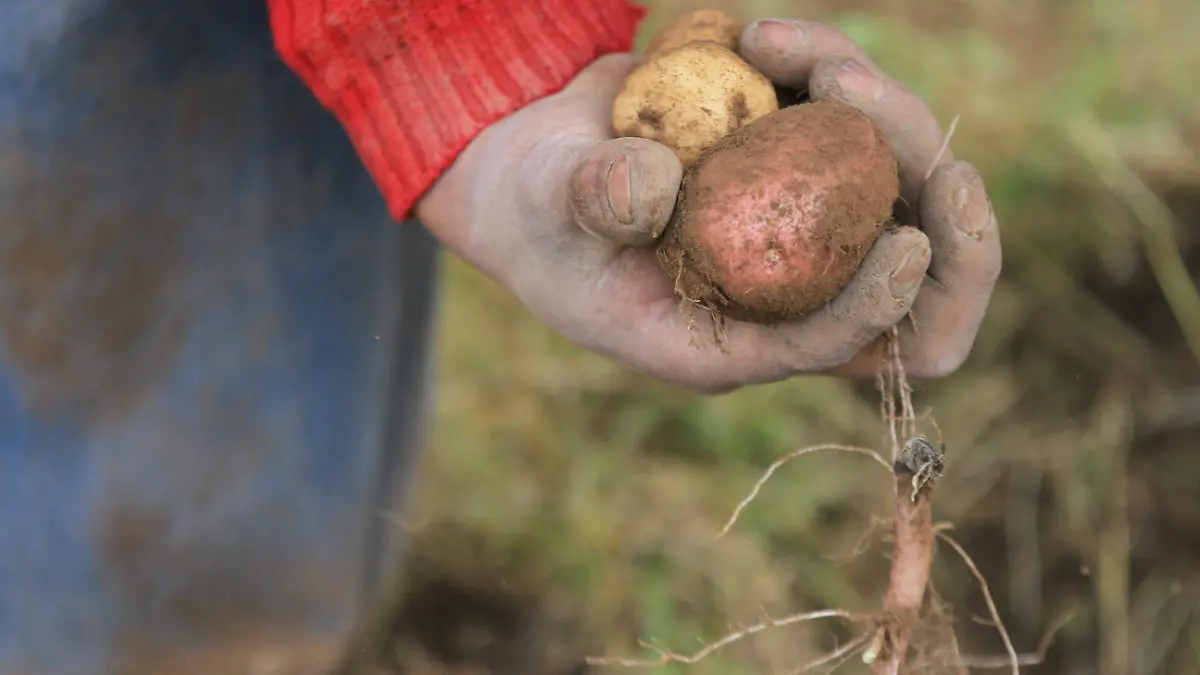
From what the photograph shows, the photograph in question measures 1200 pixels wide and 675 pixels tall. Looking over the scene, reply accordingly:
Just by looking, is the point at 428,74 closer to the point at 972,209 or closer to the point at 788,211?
the point at 788,211

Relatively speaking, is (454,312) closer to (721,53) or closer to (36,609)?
(36,609)

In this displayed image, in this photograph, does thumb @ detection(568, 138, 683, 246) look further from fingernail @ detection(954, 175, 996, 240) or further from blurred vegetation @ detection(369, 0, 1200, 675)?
blurred vegetation @ detection(369, 0, 1200, 675)

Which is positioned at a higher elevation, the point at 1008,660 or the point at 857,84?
the point at 857,84

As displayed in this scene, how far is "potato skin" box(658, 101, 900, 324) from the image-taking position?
2.67 feet

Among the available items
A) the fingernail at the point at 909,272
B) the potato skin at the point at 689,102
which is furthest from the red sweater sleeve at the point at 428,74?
the fingernail at the point at 909,272

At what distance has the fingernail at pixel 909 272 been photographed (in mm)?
801

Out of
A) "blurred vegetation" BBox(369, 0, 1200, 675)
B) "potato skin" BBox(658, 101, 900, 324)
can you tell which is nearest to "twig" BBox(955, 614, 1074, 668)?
"blurred vegetation" BBox(369, 0, 1200, 675)

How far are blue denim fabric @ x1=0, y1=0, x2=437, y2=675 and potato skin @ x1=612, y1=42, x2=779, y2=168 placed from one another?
521 millimetres

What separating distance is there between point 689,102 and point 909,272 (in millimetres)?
267

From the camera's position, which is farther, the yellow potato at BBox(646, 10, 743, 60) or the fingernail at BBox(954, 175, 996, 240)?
the yellow potato at BBox(646, 10, 743, 60)

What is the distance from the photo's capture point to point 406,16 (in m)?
0.93

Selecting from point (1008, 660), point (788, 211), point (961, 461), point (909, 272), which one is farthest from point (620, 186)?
point (961, 461)

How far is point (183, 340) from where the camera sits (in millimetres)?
1308

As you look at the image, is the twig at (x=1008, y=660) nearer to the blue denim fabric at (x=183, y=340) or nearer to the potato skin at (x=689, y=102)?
the potato skin at (x=689, y=102)
